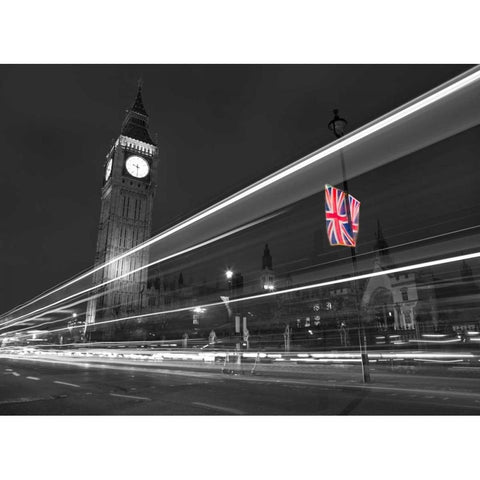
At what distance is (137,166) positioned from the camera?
102812 mm

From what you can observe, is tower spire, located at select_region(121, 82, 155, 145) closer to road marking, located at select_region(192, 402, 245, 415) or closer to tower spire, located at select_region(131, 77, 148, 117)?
tower spire, located at select_region(131, 77, 148, 117)

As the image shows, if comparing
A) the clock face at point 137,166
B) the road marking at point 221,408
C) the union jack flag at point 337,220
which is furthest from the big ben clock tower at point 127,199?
the road marking at point 221,408

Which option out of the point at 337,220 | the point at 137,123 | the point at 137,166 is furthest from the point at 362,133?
the point at 137,123

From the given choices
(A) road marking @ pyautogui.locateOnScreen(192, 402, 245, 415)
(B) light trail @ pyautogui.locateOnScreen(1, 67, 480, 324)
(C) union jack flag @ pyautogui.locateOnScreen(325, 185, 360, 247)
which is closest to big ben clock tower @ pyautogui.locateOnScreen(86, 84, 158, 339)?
(B) light trail @ pyautogui.locateOnScreen(1, 67, 480, 324)

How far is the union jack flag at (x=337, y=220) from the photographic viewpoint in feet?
43.4

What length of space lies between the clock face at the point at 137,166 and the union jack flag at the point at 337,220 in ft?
309

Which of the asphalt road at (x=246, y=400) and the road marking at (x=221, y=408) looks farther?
the asphalt road at (x=246, y=400)

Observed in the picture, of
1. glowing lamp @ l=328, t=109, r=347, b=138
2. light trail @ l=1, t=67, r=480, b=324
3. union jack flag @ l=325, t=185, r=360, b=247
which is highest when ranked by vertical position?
glowing lamp @ l=328, t=109, r=347, b=138

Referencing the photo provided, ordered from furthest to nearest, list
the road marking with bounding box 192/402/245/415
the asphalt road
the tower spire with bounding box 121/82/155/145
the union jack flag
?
the tower spire with bounding box 121/82/155/145
the union jack flag
the asphalt road
the road marking with bounding box 192/402/245/415

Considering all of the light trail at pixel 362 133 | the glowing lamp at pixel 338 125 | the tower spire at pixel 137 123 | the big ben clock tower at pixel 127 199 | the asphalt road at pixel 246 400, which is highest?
the tower spire at pixel 137 123

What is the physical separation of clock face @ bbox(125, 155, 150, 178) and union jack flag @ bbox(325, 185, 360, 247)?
9412 centimetres

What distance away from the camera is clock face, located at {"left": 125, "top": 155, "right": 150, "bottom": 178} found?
331 feet

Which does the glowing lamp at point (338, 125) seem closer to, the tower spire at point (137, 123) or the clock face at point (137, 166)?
the clock face at point (137, 166)

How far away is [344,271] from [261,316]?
38.9ft
